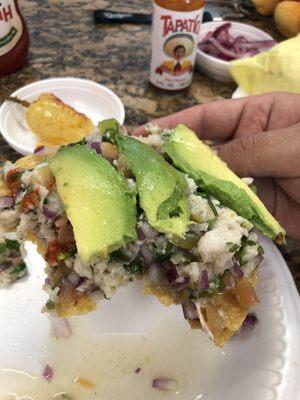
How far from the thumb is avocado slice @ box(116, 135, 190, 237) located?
287 millimetres

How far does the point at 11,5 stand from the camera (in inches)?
58.6

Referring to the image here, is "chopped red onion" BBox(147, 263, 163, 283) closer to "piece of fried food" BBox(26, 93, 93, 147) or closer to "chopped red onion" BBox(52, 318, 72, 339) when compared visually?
"chopped red onion" BBox(52, 318, 72, 339)

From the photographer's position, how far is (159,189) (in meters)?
0.77

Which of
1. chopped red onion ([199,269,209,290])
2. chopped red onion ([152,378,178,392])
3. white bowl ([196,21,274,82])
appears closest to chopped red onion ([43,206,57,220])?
chopped red onion ([199,269,209,290])

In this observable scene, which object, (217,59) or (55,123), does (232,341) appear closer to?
(55,123)

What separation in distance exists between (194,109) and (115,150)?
0.46 meters

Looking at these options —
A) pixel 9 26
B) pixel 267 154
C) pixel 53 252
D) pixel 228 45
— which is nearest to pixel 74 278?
pixel 53 252

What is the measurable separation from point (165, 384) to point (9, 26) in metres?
1.20

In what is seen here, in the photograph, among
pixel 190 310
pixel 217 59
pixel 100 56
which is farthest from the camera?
pixel 100 56

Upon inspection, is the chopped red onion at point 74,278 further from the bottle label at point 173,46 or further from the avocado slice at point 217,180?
the bottle label at point 173,46

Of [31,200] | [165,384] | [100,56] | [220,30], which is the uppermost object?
[31,200]

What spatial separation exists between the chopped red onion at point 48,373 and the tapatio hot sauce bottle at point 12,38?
1.07 m

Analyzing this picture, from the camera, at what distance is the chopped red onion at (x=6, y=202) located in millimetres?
868

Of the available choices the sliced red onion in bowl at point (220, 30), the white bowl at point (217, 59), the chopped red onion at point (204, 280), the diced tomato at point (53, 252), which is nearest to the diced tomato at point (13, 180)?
the diced tomato at point (53, 252)
